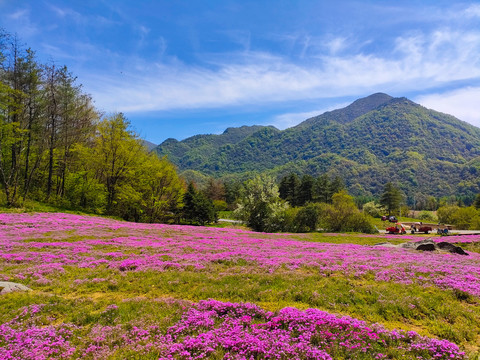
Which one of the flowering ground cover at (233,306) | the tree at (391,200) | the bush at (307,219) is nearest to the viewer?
the flowering ground cover at (233,306)

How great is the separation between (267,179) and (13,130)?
38.3 metres

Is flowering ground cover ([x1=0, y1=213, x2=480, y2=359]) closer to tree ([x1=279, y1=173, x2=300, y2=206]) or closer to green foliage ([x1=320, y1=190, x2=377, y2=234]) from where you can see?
green foliage ([x1=320, y1=190, x2=377, y2=234])

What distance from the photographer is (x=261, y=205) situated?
4262cm

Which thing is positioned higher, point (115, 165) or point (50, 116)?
point (50, 116)

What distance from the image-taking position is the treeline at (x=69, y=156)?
29.0 metres

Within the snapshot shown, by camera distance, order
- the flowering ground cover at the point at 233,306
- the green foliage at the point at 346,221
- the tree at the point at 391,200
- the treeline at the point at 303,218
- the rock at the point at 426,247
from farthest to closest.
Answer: the tree at the point at 391,200 → the green foliage at the point at 346,221 → the treeline at the point at 303,218 → the rock at the point at 426,247 → the flowering ground cover at the point at 233,306

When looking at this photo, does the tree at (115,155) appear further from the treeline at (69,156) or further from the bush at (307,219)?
the bush at (307,219)

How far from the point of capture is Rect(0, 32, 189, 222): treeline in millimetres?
29047

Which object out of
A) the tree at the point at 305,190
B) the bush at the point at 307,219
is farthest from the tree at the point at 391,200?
the bush at the point at 307,219

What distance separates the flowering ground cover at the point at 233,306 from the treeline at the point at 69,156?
23.1m

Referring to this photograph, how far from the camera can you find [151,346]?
5934 mm

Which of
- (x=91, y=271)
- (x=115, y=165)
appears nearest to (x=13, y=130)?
(x=115, y=165)

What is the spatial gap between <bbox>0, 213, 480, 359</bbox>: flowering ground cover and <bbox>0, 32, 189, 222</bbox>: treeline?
23.1 m

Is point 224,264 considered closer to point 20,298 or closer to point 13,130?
point 20,298
